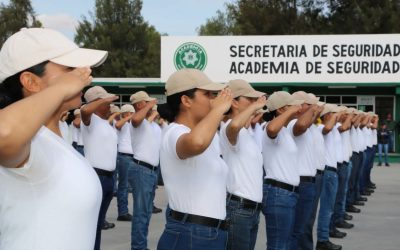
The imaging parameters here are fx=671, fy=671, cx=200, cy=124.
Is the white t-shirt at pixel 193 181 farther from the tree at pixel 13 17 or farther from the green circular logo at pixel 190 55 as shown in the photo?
the tree at pixel 13 17

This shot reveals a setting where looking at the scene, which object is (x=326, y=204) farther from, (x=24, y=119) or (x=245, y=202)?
(x=24, y=119)

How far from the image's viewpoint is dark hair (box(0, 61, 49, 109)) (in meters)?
2.29

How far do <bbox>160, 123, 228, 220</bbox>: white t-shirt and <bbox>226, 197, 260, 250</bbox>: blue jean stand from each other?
40.7 inches

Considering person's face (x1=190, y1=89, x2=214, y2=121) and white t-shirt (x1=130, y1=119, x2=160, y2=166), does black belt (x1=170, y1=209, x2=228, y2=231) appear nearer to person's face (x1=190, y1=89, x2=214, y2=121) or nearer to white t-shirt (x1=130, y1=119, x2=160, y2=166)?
person's face (x1=190, y1=89, x2=214, y2=121)

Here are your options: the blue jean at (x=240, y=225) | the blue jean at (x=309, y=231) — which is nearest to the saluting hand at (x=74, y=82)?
the blue jean at (x=240, y=225)

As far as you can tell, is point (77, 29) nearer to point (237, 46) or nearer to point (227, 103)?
point (237, 46)

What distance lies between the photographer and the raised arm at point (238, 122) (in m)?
4.96

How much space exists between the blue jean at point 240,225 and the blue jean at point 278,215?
0.49 metres

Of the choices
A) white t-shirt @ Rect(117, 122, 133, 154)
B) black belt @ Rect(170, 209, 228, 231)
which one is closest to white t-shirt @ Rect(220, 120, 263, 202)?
black belt @ Rect(170, 209, 228, 231)

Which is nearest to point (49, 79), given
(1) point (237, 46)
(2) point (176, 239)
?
(2) point (176, 239)

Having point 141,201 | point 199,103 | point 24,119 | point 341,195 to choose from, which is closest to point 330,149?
point 341,195

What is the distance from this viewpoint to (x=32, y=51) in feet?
7.45

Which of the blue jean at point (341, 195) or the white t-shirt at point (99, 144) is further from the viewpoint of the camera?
the blue jean at point (341, 195)

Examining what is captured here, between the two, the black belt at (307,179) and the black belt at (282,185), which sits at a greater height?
the black belt at (282,185)
